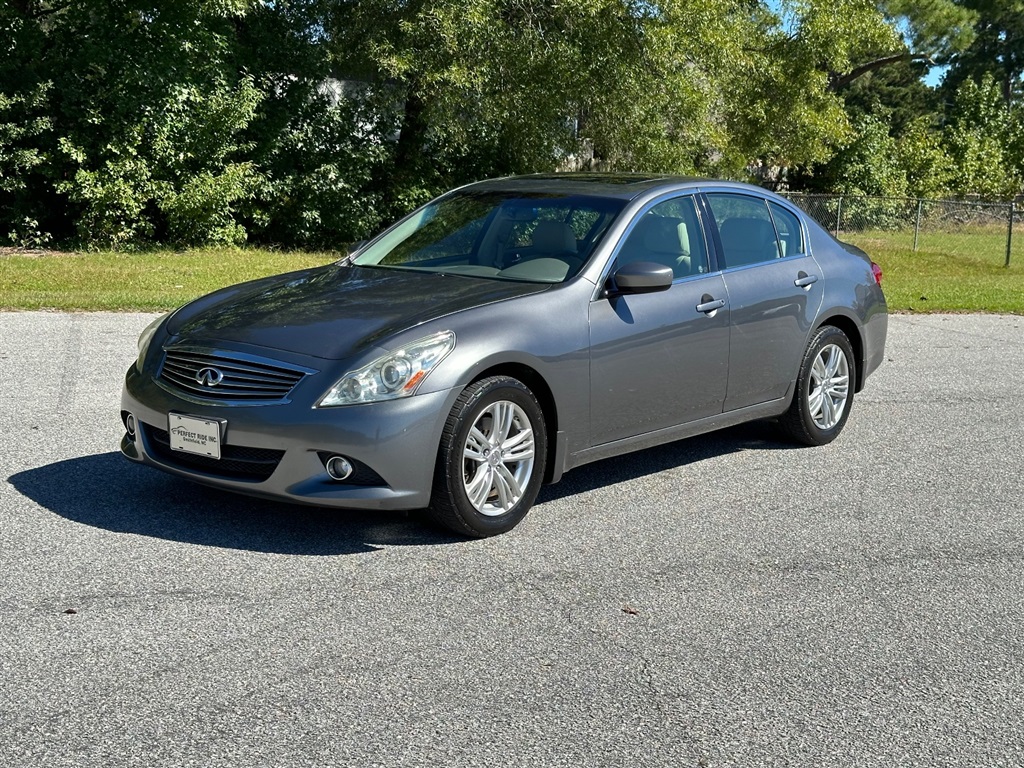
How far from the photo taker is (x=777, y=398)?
7445 millimetres

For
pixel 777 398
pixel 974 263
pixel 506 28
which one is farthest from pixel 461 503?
pixel 974 263

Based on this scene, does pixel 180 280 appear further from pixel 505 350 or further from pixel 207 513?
pixel 505 350

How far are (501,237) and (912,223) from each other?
22.6 m

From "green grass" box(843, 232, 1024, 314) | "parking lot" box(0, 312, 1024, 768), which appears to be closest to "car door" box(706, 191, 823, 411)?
"parking lot" box(0, 312, 1024, 768)

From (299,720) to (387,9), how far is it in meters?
18.7

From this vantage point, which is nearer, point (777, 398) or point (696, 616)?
point (696, 616)

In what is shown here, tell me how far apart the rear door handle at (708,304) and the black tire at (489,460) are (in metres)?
1.30

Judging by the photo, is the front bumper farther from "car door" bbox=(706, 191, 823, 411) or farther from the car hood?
"car door" bbox=(706, 191, 823, 411)

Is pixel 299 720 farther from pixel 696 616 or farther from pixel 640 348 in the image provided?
pixel 640 348

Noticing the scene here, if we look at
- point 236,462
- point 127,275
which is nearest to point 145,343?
point 236,462

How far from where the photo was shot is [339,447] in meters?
5.26

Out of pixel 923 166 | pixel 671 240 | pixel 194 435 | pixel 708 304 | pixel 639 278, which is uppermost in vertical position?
pixel 923 166

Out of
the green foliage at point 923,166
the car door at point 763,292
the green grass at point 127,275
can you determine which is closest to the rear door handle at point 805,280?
the car door at point 763,292

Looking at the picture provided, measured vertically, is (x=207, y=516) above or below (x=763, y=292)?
below
